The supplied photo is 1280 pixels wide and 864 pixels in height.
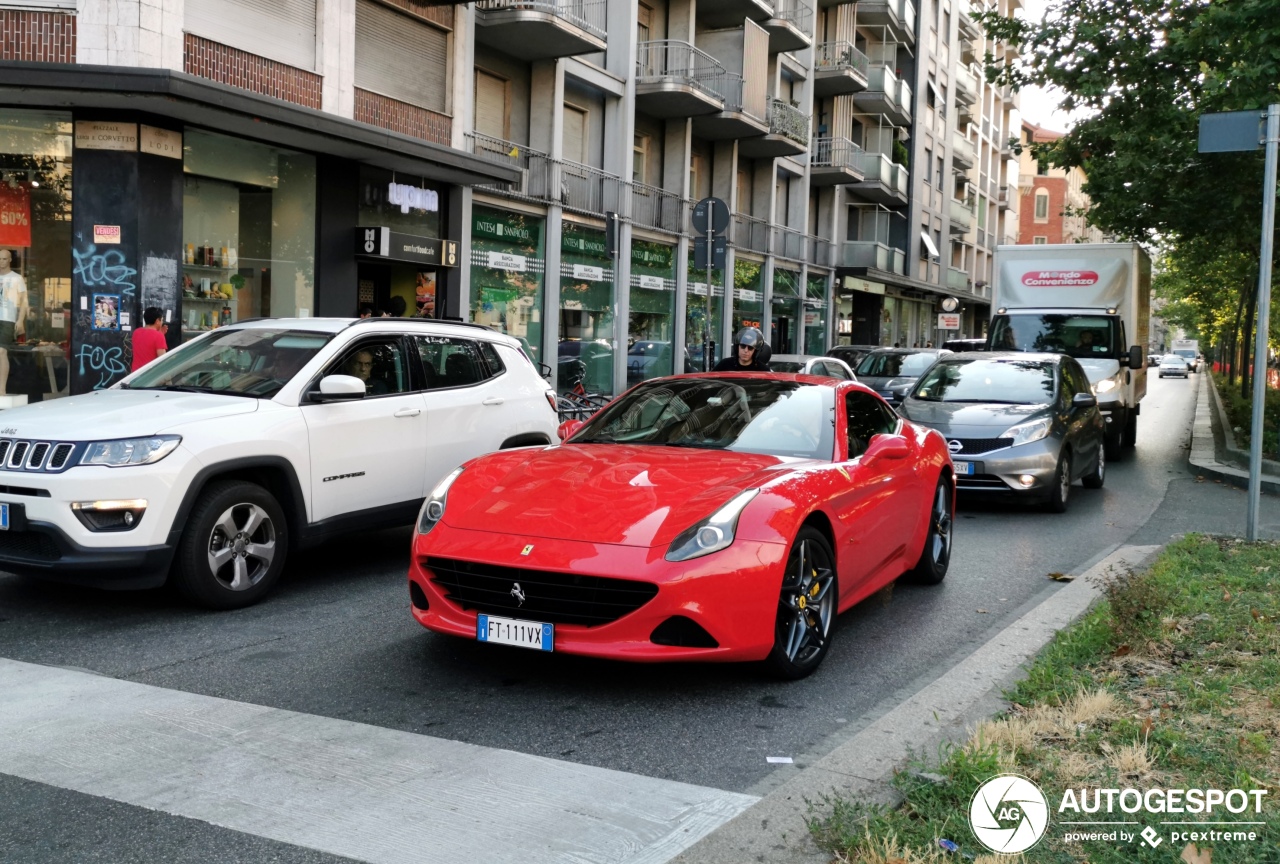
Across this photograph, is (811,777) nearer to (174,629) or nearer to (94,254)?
(174,629)

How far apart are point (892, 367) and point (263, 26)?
1209 centimetres

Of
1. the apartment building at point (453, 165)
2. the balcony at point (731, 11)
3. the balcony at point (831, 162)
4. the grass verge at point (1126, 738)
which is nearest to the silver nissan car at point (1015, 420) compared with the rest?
the apartment building at point (453, 165)

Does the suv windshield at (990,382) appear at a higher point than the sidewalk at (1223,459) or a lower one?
higher

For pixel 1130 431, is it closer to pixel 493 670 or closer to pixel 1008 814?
pixel 493 670

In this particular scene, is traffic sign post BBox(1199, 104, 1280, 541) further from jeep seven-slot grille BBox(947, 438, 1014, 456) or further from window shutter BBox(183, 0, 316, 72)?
window shutter BBox(183, 0, 316, 72)

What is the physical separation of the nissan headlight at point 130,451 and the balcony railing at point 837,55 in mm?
34442

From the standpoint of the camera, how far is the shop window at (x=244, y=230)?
14.7 m

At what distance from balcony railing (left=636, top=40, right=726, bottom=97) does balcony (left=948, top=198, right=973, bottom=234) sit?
99.7ft

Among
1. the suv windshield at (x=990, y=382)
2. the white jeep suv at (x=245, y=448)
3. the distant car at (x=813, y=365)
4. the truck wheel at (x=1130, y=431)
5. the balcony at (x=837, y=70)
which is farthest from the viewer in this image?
the balcony at (x=837, y=70)

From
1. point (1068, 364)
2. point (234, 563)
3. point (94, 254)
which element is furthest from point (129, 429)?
point (1068, 364)

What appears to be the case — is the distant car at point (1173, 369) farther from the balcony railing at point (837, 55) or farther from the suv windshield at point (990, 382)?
the suv windshield at point (990, 382)

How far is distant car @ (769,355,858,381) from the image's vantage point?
50.5 ft

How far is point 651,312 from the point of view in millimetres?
27344

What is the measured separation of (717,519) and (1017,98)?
238ft
